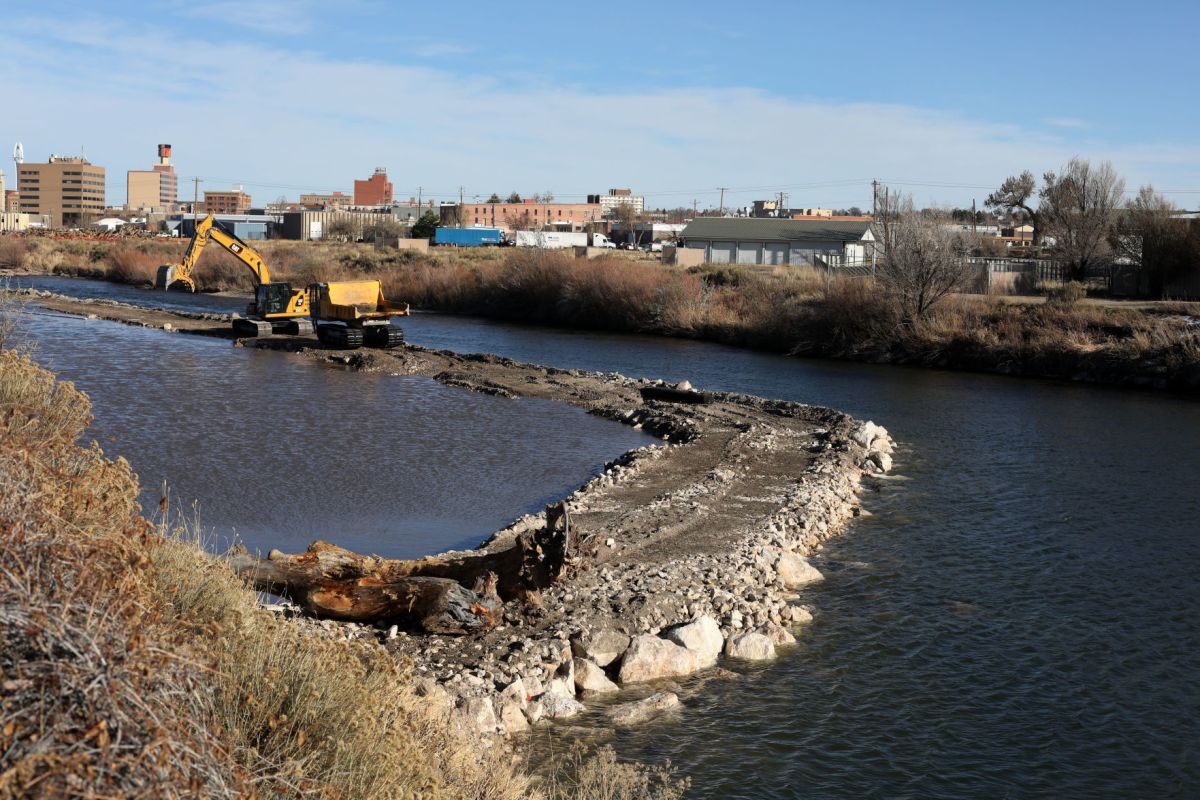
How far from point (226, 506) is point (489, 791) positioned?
41.7 ft

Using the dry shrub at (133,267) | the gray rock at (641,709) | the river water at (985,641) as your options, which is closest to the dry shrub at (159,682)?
the gray rock at (641,709)

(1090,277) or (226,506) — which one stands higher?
(1090,277)

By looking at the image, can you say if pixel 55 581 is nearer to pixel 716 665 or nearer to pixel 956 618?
pixel 716 665

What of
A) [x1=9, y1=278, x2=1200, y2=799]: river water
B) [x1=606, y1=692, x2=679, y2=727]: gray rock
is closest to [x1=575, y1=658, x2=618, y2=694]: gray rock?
[x1=606, y1=692, x2=679, y2=727]: gray rock

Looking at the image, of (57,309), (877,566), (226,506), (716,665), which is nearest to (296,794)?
(716,665)

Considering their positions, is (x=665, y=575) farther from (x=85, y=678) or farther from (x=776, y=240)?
(x=776, y=240)

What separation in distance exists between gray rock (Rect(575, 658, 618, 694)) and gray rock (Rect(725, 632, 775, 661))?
175cm

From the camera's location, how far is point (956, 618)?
14.4m

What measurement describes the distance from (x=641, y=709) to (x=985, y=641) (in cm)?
502

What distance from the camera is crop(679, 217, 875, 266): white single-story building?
71688mm

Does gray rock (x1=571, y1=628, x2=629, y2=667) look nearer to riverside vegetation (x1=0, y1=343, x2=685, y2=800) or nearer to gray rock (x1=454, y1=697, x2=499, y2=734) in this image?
gray rock (x1=454, y1=697, x2=499, y2=734)

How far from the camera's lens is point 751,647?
12.7 m

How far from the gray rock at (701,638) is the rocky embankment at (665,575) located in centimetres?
2

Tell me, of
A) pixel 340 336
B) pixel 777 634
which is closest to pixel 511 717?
pixel 777 634
